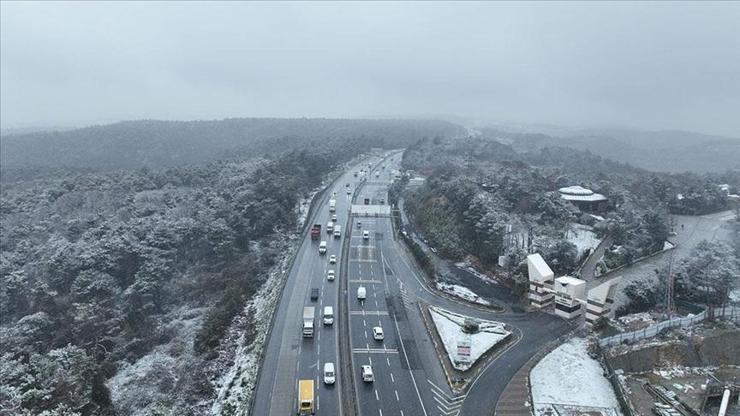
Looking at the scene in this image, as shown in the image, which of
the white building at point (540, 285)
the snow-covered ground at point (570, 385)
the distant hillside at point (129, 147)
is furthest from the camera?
the distant hillside at point (129, 147)

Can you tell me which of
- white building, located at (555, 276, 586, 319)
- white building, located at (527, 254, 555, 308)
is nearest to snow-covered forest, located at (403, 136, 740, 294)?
white building, located at (527, 254, 555, 308)

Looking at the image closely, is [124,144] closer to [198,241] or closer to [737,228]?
[198,241]

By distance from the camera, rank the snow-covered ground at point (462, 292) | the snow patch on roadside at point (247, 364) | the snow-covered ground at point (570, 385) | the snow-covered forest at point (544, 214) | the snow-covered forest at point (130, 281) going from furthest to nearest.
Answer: the snow-covered forest at point (544, 214)
the snow-covered ground at point (462, 292)
the snow-covered forest at point (130, 281)
the snow-covered ground at point (570, 385)
the snow patch on roadside at point (247, 364)

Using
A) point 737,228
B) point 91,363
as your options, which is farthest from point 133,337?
point 737,228

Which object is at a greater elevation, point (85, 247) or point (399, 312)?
point (85, 247)

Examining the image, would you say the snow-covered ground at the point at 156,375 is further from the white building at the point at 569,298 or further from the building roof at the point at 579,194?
the building roof at the point at 579,194

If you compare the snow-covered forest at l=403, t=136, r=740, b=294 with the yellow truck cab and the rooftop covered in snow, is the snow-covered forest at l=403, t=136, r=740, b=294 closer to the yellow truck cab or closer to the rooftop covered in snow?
the rooftop covered in snow

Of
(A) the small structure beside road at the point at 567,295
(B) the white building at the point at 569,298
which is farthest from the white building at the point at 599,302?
(B) the white building at the point at 569,298
